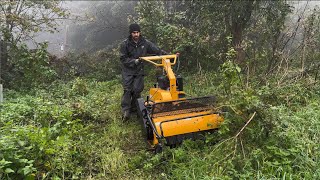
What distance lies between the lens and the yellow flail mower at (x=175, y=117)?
178 inches

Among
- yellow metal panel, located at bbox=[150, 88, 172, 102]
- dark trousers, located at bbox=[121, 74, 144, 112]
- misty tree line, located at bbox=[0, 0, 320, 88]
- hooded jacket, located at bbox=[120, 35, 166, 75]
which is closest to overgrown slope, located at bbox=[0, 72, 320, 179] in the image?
yellow metal panel, located at bbox=[150, 88, 172, 102]

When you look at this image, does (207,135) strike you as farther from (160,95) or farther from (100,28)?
(100,28)

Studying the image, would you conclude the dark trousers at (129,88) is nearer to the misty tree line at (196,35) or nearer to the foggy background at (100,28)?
the misty tree line at (196,35)

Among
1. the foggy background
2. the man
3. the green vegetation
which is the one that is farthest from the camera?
the foggy background

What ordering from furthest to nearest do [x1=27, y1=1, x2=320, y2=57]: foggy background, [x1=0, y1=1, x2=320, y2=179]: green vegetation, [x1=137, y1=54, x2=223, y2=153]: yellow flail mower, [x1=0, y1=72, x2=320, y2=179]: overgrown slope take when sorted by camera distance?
[x1=27, y1=1, x2=320, y2=57]: foggy background, [x1=137, y1=54, x2=223, y2=153]: yellow flail mower, [x1=0, y1=1, x2=320, y2=179]: green vegetation, [x1=0, y1=72, x2=320, y2=179]: overgrown slope

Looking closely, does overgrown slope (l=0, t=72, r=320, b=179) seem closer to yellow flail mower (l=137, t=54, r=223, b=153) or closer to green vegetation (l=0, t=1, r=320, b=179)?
green vegetation (l=0, t=1, r=320, b=179)

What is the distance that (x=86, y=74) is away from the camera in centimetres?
1219

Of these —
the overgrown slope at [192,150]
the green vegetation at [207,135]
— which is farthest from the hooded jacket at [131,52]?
the overgrown slope at [192,150]

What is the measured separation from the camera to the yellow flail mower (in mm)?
4533

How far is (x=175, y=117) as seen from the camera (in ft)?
15.8

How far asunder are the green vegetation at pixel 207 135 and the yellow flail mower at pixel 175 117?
168mm

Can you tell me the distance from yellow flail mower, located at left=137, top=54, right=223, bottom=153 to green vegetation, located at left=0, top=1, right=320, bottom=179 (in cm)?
17

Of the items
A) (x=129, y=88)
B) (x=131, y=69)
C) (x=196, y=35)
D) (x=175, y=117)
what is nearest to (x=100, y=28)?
(x=196, y=35)

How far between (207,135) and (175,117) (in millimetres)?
564
